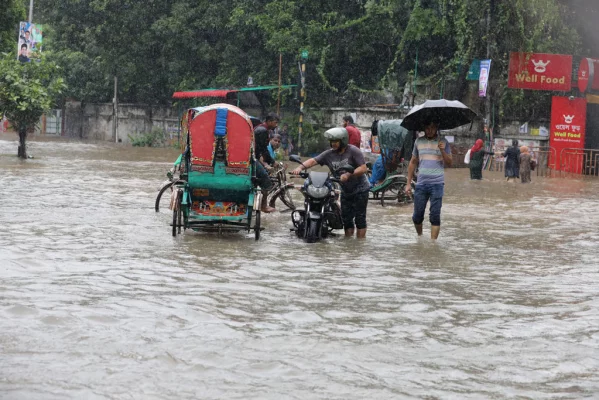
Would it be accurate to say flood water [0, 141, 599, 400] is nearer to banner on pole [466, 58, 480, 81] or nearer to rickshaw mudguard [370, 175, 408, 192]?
rickshaw mudguard [370, 175, 408, 192]

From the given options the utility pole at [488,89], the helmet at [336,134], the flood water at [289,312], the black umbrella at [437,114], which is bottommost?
the flood water at [289,312]

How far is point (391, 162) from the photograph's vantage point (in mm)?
18703

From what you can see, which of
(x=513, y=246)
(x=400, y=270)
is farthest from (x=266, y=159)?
(x=400, y=270)

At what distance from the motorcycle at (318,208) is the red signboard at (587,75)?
19.9 meters

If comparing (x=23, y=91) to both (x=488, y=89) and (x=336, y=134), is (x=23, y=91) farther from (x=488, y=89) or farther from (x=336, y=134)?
(x=336, y=134)

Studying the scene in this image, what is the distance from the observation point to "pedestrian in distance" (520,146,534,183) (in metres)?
25.5

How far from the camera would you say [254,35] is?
40.5 m

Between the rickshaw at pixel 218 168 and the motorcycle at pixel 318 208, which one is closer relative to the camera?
the motorcycle at pixel 318 208

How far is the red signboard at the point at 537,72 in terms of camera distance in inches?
1227

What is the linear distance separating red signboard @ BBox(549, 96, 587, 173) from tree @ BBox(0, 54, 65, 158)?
15721mm

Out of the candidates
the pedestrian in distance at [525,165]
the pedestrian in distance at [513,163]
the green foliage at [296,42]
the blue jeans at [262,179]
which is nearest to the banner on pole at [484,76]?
the green foliage at [296,42]

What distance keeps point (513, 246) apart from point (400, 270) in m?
2.88

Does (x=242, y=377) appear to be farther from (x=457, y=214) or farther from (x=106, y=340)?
(x=457, y=214)

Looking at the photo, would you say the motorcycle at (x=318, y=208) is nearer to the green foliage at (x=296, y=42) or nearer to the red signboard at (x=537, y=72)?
the green foliage at (x=296, y=42)
